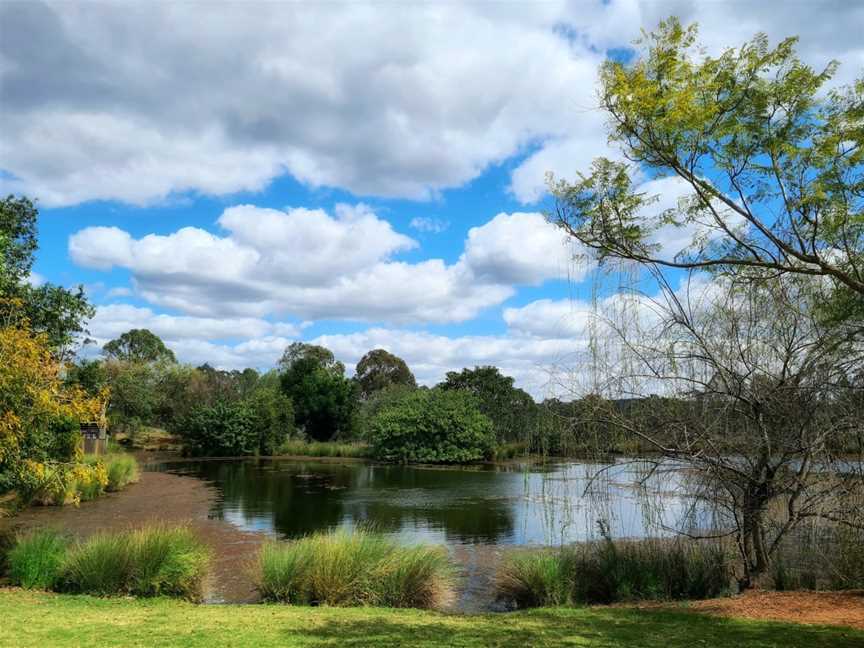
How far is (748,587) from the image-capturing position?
1119 centimetres

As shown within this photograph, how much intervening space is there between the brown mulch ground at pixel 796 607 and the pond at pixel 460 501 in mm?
1413

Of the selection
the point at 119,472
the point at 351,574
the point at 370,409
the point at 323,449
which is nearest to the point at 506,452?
the point at 323,449

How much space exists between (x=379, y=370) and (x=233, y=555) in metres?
74.0

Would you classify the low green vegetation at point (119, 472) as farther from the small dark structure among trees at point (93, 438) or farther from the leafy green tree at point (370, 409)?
the leafy green tree at point (370, 409)

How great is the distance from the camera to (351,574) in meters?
11.1

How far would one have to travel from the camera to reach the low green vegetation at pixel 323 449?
173ft

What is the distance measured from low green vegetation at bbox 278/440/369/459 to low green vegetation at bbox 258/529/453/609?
41.1 metres

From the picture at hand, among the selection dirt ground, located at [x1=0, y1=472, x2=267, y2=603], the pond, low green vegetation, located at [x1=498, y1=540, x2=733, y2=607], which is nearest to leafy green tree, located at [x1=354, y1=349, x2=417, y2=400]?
the pond

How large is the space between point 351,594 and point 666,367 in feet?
20.3

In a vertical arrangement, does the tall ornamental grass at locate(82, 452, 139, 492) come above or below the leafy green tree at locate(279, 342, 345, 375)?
below

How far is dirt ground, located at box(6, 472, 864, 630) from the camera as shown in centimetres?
952

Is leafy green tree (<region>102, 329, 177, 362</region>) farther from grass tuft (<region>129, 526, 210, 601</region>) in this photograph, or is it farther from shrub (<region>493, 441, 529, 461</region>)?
grass tuft (<region>129, 526, 210, 601</region>)

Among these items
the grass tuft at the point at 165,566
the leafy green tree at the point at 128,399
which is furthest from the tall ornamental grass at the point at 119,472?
the leafy green tree at the point at 128,399

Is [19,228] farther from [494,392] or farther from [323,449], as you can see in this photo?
[494,392]
